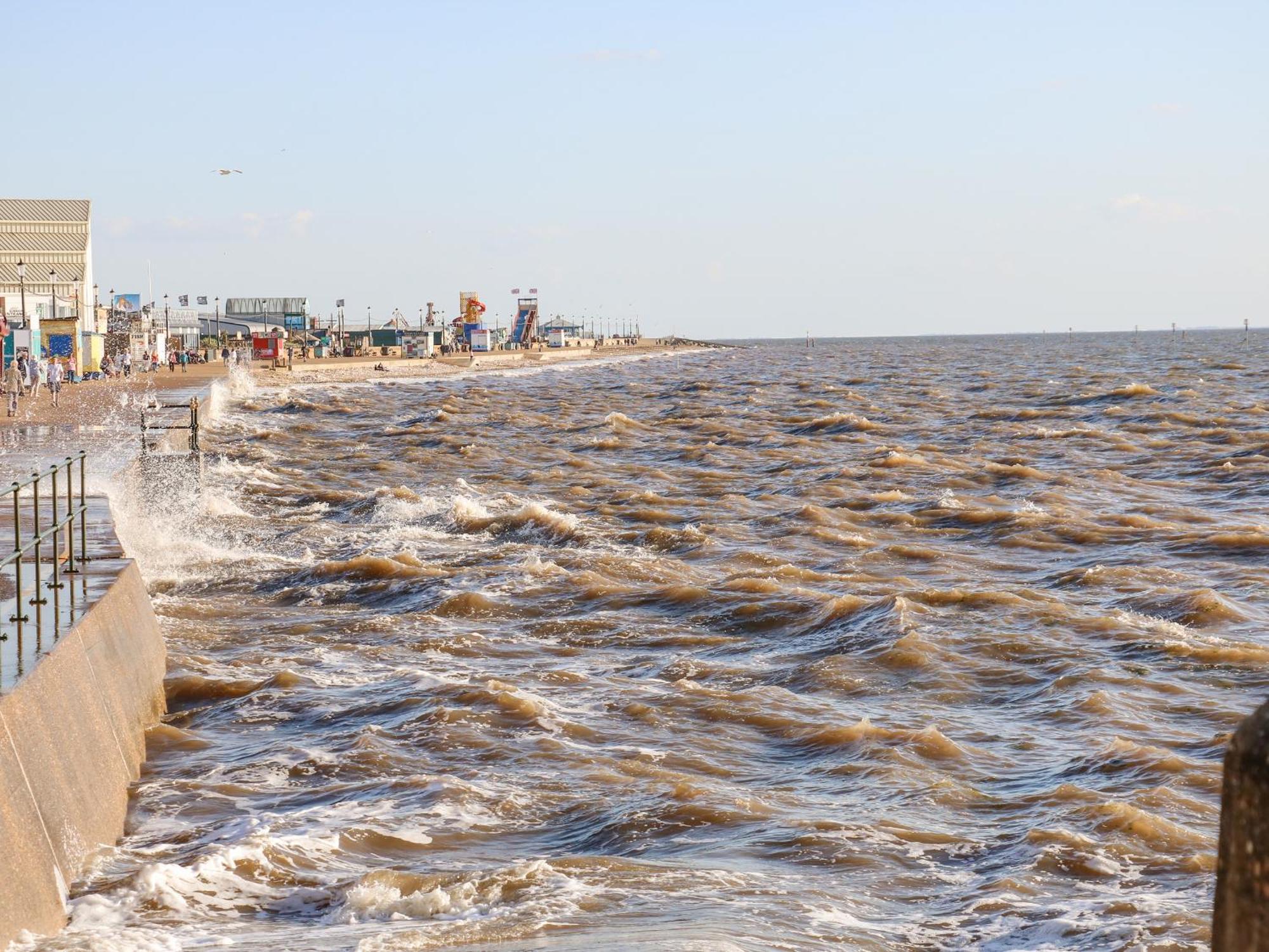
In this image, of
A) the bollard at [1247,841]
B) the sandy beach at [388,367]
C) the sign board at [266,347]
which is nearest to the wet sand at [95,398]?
the sandy beach at [388,367]

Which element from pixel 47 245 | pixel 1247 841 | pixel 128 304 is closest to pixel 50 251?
pixel 47 245

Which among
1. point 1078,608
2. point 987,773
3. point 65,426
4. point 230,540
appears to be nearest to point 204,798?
point 987,773

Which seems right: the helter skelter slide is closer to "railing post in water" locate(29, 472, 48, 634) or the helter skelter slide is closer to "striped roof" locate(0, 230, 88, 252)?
"striped roof" locate(0, 230, 88, 252)

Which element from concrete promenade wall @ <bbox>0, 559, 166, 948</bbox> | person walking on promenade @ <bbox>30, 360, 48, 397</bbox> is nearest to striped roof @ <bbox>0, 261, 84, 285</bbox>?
person walking on promenade @ <bbox>30, 360, 48, 397</bbox>

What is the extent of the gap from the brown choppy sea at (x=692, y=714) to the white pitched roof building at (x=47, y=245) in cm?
7595

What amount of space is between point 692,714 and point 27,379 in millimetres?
35725

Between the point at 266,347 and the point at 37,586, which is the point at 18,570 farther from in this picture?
the point at 266,347

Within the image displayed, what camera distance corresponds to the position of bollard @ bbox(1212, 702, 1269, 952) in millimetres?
2723

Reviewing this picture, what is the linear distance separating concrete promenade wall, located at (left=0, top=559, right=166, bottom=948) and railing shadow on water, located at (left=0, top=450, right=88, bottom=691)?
0.13 m

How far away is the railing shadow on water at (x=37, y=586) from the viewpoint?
26.0ft

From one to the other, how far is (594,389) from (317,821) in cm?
6452

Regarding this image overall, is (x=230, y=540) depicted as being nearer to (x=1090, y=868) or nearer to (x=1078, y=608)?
(x=1078, y=608)

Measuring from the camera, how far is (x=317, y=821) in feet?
28.3

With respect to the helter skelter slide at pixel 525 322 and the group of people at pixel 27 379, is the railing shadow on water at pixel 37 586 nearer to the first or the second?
the group of people at pixel 27 379
